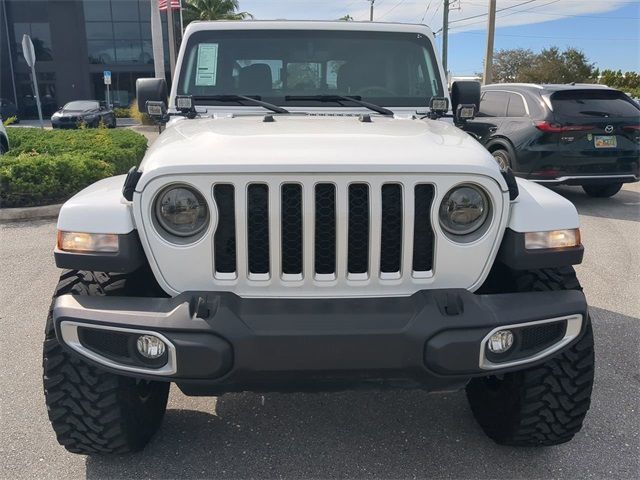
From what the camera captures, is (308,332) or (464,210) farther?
(464,210)

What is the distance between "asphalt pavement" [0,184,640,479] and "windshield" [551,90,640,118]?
524 centimetres

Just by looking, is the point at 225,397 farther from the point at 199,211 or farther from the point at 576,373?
the point at 576,373

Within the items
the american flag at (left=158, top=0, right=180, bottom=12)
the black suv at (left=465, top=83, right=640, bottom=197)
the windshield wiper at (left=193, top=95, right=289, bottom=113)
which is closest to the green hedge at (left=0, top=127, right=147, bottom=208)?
the windshield wiper at (left=193, top=95, right=289, bottom=113)

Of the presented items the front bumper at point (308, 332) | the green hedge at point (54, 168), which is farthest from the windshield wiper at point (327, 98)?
the green hedge at point (54, 168)

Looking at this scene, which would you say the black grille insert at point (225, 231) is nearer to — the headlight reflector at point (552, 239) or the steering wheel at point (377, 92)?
the headlight reflector at point (552, 239)

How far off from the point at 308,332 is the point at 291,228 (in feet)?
1.34

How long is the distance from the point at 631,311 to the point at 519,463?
8.03 feet

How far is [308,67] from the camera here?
3711mm

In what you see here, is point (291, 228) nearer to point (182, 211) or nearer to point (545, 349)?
point (182, 211)

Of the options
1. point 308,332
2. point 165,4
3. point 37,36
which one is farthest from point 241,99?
point 37,36

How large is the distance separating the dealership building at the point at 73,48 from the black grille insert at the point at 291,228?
127 feet

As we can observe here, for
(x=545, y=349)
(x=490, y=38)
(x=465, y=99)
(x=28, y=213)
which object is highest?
(x=490, y=38)

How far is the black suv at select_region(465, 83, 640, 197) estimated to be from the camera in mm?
8133

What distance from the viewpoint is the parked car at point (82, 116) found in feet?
81.5
